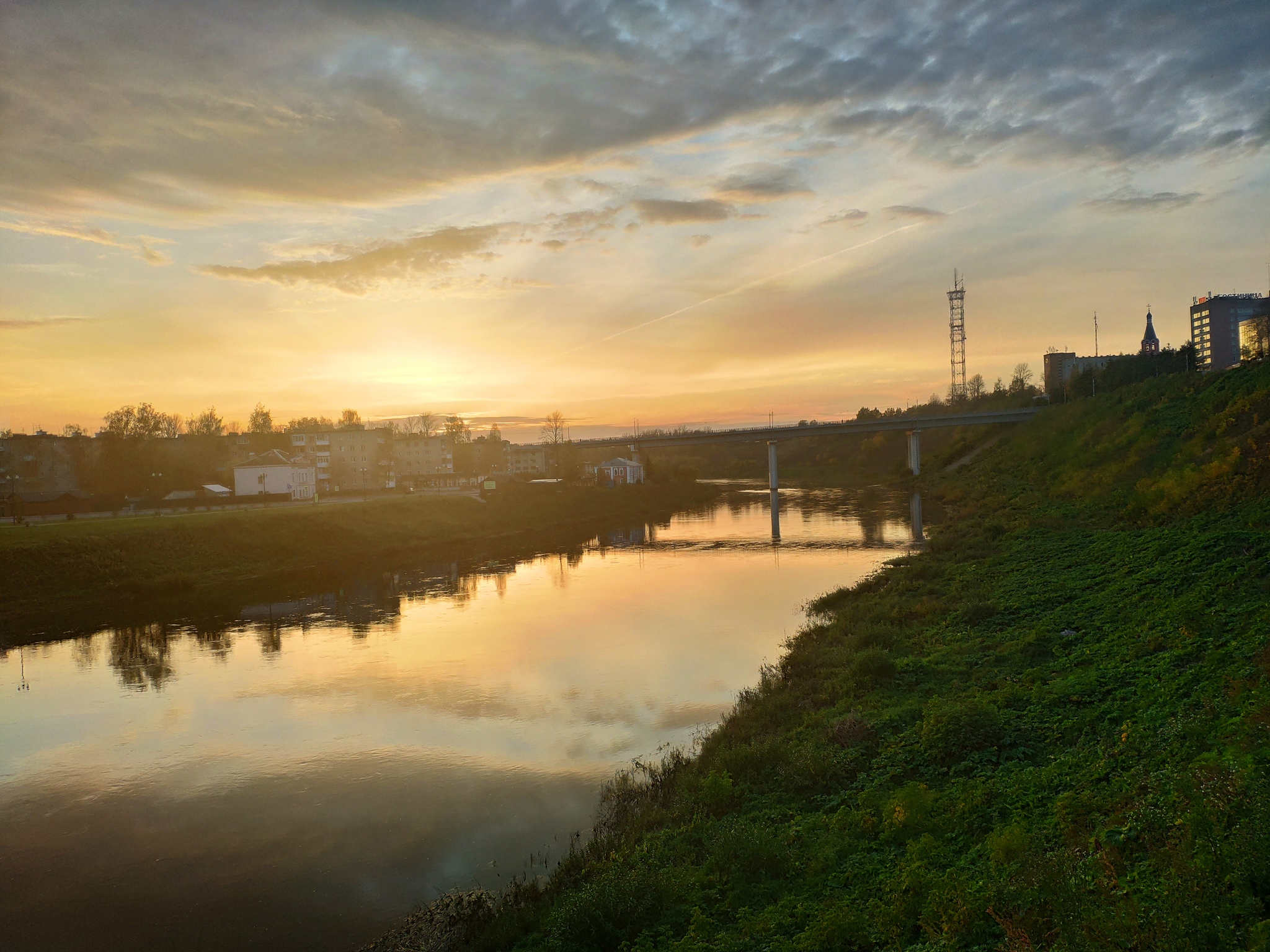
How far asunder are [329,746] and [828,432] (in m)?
109

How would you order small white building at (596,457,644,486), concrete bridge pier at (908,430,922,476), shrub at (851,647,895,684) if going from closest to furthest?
shrub at (851,647,895,684) → concrete bridge pier at (908,430,922,476) → small white building at (596,457,644,486)

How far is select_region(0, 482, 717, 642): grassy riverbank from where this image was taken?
40.9 meters

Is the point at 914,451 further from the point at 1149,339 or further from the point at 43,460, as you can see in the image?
the point at 43,460

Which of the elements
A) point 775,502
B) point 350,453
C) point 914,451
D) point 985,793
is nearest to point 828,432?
point 914,451

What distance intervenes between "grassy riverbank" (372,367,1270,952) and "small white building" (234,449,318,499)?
78.4 metres

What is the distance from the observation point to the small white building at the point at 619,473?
400 feet

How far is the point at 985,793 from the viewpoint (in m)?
11.8

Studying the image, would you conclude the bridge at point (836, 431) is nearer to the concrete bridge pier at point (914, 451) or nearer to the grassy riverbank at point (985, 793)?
the concrete bridge pier at point (914, 451)

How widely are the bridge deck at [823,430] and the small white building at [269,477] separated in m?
62.9

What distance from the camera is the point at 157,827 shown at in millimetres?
16344

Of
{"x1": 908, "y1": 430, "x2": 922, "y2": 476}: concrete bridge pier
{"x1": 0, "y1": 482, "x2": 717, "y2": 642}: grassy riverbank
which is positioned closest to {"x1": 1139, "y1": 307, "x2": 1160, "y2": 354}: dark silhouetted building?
{"x1": 908, "y1": 430, "x2": 922, "y2": 476}: concrete bridge pier

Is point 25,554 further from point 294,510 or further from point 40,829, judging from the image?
point 40,829

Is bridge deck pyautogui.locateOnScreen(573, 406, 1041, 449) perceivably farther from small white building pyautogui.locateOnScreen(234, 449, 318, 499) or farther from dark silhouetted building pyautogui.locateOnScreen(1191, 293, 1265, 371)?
dark silhouetted building pyautogui.locateOnScreen(1191, 293, 1265, 371)

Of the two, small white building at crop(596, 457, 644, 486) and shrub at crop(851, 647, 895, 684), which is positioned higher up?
small white building at crop(596, 457, 644, 486)
